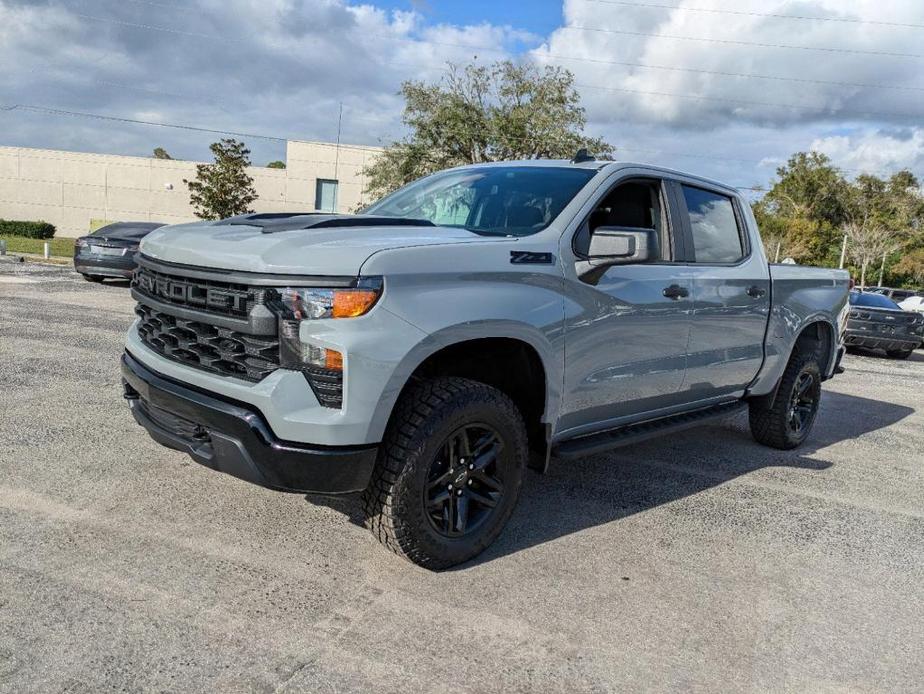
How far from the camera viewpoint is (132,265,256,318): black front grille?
3037 mm

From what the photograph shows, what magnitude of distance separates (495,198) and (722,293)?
1.62m

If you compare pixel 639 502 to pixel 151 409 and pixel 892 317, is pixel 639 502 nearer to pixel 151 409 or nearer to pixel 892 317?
pixel 151 409

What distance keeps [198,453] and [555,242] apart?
1.88 metres

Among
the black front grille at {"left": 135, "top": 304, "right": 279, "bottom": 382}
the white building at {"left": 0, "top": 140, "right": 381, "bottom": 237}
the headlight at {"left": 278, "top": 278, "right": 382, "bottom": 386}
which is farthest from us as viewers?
the white building at {"left": 0, "top": 140, "right": 381, "bottom": 237}

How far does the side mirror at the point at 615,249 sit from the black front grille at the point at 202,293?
5.27ft

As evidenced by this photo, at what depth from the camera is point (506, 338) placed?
3475 mm

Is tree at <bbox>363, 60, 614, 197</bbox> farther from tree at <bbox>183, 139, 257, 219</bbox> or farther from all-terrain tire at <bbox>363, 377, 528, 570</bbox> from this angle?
all-terrain tire at <bbox>363, 377, 528, 570</bbox>

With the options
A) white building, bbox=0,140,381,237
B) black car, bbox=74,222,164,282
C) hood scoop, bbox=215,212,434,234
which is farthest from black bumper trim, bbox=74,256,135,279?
white building, bbox=0,140,381,237

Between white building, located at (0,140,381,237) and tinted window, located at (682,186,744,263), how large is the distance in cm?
3873

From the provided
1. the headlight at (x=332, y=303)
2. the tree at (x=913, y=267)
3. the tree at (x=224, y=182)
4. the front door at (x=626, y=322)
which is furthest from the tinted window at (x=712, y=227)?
the tree at (x=913, y=267)

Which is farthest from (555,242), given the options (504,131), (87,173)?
(87,173)

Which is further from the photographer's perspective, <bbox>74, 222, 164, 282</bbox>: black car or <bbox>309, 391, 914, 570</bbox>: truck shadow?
<bbox>74, 222, 164, 282</bbox>: black car

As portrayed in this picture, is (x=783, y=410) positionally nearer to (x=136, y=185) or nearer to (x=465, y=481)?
(x=465, y=481)

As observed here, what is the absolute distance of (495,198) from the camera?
4316 mm
